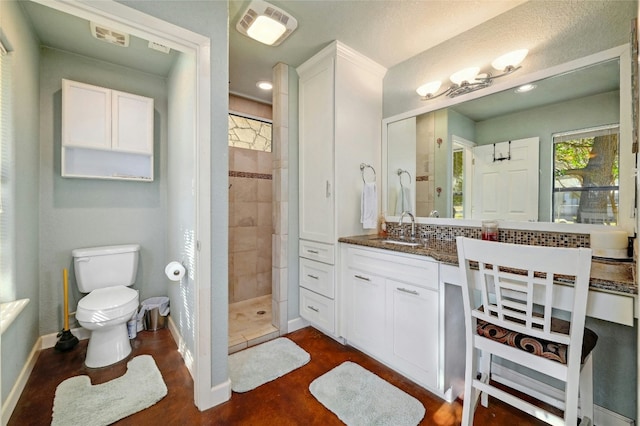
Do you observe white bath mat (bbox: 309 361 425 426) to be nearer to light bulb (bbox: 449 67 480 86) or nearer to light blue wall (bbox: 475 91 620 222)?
light blue wall (bbox: 475 91 620 222)

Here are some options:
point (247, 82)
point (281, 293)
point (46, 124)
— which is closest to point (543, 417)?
point (281, 293)

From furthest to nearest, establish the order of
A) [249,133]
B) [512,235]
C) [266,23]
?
[249,133] → [266,23] → [512,235]

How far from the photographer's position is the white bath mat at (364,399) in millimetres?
1401

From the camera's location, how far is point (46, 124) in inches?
81.9

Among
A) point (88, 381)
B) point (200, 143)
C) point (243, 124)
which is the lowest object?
point (88, 381)

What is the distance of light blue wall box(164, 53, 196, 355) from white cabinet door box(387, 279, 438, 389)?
1277mm

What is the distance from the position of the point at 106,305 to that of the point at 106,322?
0.12 metres

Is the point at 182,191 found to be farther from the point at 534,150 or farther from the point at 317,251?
the point at 534,150

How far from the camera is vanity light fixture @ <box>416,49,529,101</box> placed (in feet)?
5.54

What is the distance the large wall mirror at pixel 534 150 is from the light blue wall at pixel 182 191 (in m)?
1.77

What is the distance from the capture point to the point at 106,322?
5.88 feet

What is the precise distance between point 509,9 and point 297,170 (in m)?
1.94

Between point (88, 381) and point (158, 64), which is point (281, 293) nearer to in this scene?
point (88, 381)

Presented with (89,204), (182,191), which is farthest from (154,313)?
(182,191)
